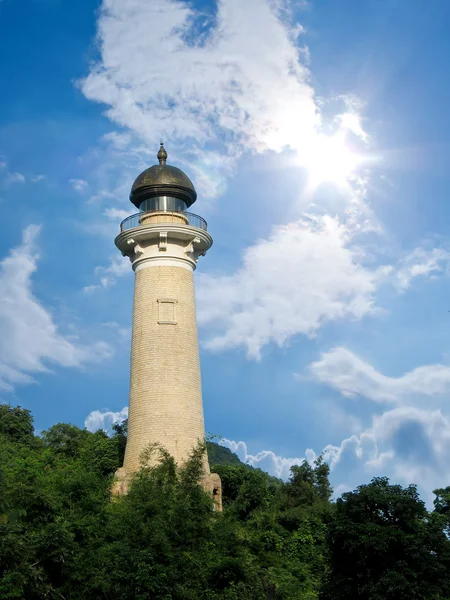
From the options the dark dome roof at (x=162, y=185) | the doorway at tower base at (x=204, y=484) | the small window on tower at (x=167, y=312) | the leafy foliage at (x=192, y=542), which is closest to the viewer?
the leafy foliage at (x=192, y=542)

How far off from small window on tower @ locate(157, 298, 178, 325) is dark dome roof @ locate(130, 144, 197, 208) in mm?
5158

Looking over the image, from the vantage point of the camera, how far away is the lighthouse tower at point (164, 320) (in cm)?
3344

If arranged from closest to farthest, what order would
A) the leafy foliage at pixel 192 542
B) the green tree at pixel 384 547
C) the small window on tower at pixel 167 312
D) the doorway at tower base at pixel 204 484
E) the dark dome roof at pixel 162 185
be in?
the green tree at pixel 384 547
the leafy foliage at pixel 192 542
the doorway at tower base at pixel 204 484
the small window on tower at pixel 167 312
the dark dome roof at pixel 162 185

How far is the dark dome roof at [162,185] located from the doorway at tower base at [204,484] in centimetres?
1232

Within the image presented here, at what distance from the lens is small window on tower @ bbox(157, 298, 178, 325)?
34984mm

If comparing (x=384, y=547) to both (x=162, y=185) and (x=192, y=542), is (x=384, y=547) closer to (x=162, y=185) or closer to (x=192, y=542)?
(x=192, y=542)

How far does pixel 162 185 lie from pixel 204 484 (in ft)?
43.7

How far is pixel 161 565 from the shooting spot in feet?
75.1

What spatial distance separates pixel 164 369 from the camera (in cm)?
3416

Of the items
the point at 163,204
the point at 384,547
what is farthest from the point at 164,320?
the point at 384,547

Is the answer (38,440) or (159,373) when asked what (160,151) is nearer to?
(159,373)

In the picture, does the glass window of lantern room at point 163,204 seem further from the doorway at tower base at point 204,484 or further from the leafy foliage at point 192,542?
the doorway at tower base at point 204,484

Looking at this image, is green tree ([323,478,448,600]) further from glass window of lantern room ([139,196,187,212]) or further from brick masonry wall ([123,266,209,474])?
glass window of lantern room ([139,196,187,212])

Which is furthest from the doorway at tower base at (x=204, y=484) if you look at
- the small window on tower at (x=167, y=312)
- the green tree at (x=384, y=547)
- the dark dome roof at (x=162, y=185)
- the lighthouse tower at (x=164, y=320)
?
the dark dome roof at (x=162, y=185)
